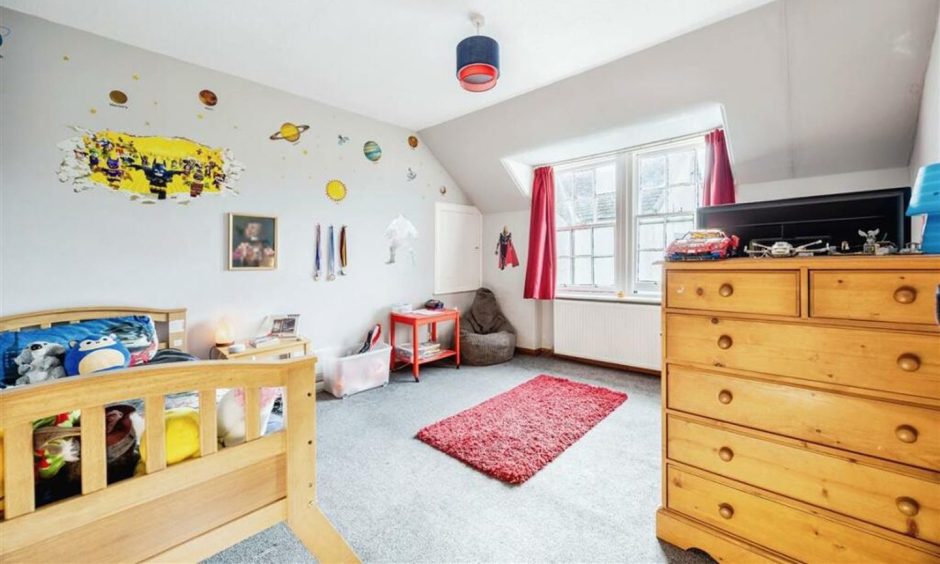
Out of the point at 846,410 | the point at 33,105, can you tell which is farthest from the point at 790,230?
the point at 33,105

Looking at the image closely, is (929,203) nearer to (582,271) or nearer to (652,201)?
(652,201)

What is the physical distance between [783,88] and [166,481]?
3.54 m

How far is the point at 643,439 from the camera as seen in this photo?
2404 millimetres

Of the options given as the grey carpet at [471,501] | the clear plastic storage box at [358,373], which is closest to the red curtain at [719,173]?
the grey carpet at [471,501]

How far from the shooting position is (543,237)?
13.8 feet

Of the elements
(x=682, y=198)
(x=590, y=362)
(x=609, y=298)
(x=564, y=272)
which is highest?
(x=682, y=198)

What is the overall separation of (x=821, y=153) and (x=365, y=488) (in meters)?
3.61

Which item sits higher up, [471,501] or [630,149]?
[630,149]

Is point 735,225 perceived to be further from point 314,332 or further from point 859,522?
point 314,332

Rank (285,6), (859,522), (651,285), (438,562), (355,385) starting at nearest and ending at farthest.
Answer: (859,522), (438,562), (285,6), (355,385), (651,285)

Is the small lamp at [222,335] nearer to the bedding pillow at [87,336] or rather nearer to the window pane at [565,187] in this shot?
the bedding pillow at [87,336]

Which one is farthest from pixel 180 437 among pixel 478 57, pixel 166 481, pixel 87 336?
Answer: pixel 478 57

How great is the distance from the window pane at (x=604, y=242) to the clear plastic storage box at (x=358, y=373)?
246cm

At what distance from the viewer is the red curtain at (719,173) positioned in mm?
3021
